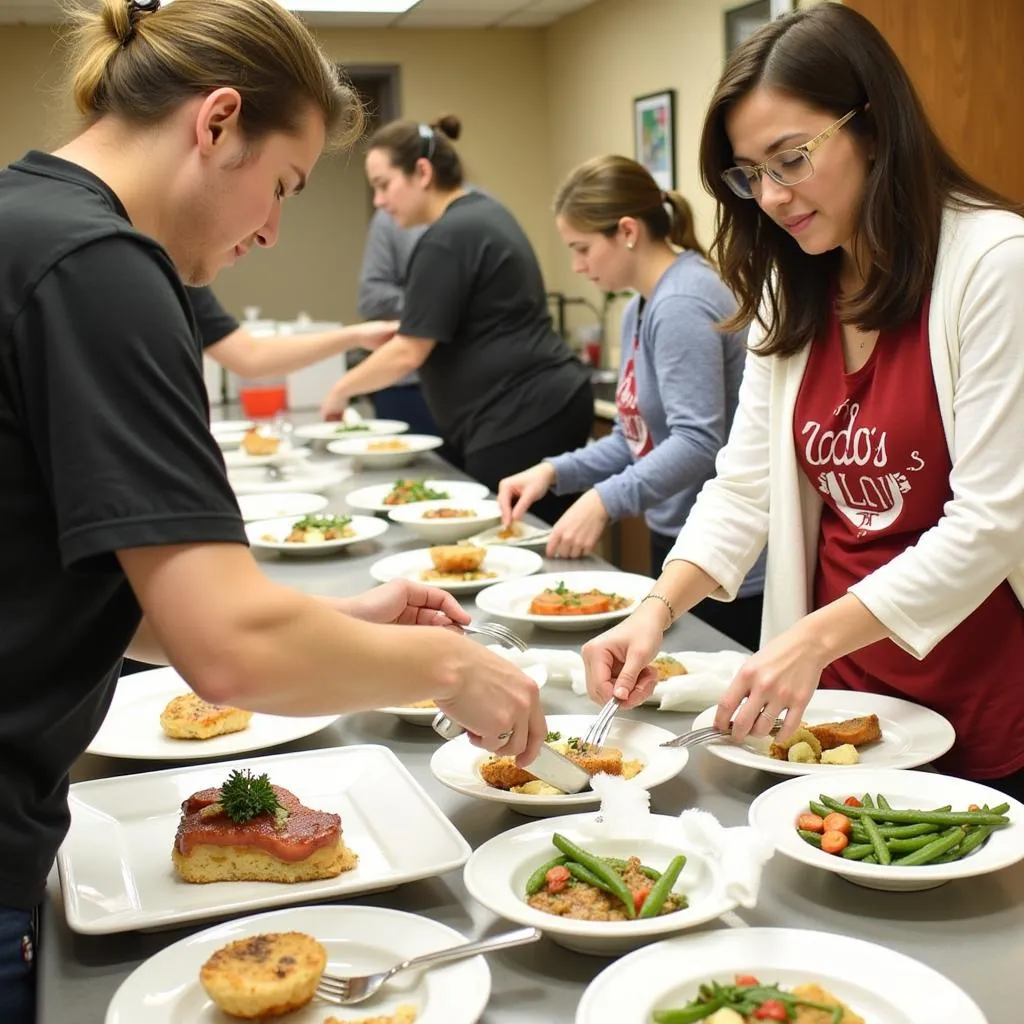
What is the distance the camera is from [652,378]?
2.90 m

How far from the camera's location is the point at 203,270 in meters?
1.29

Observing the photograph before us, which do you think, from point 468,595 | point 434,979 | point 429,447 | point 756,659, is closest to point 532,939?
point 434,979

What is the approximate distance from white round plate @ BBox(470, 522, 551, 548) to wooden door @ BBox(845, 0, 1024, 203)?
159 cm

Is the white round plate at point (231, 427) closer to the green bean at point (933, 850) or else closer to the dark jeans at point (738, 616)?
the dark jeans at point (738, 616)

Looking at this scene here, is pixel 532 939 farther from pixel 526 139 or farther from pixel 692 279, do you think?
pixel 526 139

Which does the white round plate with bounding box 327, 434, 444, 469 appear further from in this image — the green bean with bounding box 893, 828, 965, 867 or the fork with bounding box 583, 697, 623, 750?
the green bean with bounding box 893, 828, 965, 867

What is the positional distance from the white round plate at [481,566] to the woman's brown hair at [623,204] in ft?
2.87

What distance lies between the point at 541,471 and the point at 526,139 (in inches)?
238

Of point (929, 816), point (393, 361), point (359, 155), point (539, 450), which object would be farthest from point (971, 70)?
point (359, 155)

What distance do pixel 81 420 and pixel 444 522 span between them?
1923 mm

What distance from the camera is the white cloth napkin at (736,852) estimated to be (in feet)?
3.64

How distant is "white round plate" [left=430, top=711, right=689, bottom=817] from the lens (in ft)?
4.60

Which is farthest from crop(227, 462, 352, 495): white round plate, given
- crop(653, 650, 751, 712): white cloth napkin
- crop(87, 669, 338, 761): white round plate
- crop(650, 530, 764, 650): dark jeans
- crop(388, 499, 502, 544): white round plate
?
crop(653, 650, 751, 712): white cloth napkin

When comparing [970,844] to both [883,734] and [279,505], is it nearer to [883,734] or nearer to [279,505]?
[883,734]
